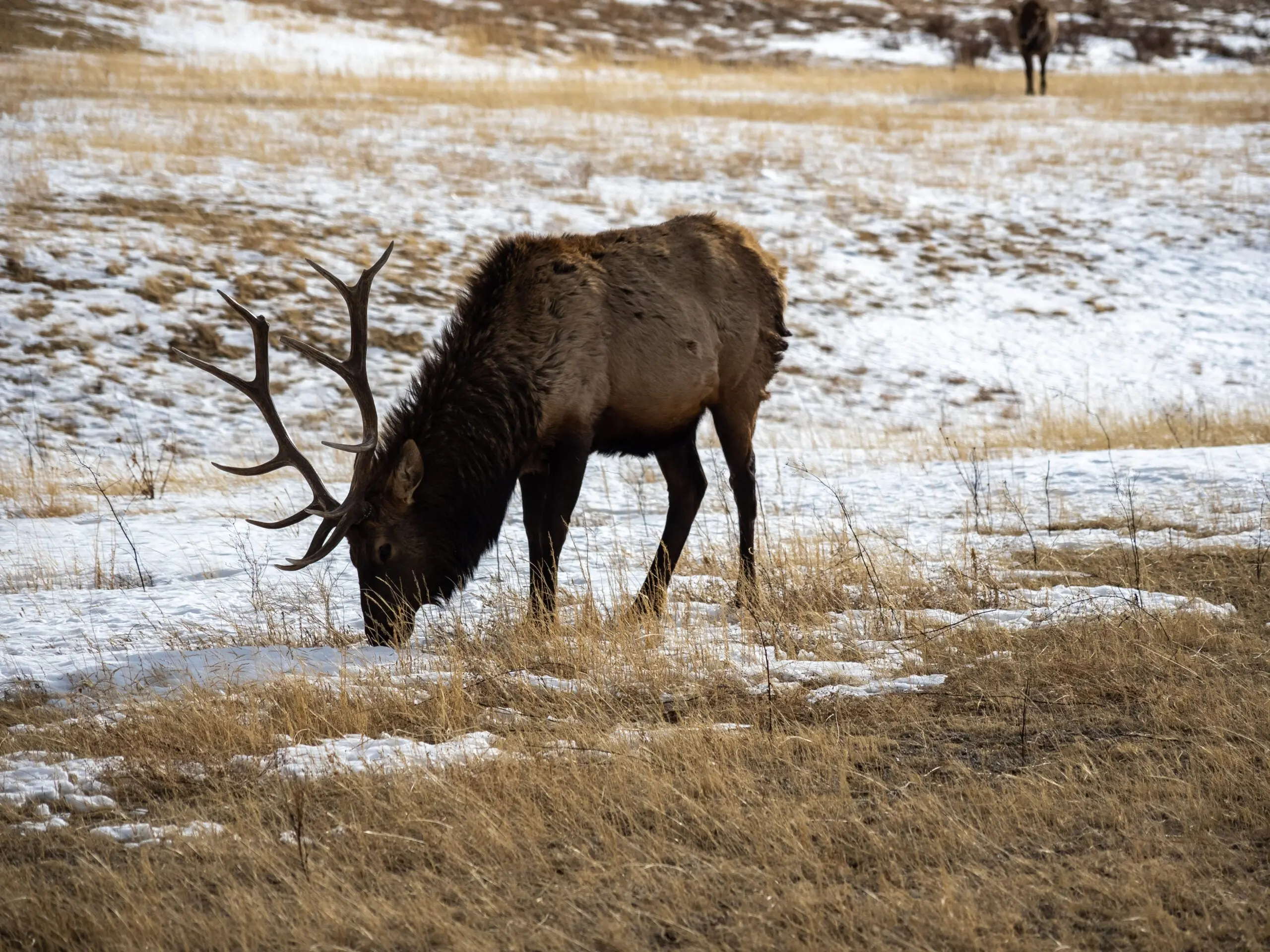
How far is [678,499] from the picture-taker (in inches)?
264

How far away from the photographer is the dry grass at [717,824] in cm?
299

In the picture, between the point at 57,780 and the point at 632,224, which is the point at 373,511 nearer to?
A: the point at 57,780

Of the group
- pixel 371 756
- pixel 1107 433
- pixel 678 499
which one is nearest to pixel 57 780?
pixel 371 756

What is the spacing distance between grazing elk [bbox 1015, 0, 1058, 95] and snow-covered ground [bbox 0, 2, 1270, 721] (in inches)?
68.7

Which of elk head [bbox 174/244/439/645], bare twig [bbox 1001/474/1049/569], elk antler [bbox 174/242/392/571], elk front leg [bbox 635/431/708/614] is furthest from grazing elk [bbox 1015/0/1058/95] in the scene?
elk head [bbox 174/244/439/645]

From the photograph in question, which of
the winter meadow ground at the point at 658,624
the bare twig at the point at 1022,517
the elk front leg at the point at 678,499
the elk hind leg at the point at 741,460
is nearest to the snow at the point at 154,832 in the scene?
the winter meadow ground at the point at 658,624

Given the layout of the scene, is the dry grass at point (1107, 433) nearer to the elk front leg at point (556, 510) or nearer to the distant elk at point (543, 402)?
the distant elk at point (543, 402)

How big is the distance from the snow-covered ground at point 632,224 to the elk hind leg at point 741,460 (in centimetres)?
45

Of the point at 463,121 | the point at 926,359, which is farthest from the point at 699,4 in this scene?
the point at 926,359

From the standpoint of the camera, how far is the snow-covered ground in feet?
19.6

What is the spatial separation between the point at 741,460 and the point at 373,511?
224cm

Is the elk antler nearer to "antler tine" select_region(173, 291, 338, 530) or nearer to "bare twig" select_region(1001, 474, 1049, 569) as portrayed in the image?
→ "antler tine" select_region(173, 291, 338, 530)

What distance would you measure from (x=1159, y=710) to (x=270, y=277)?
11234mm

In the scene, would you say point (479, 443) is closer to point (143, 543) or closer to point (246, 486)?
point (143, 543)
